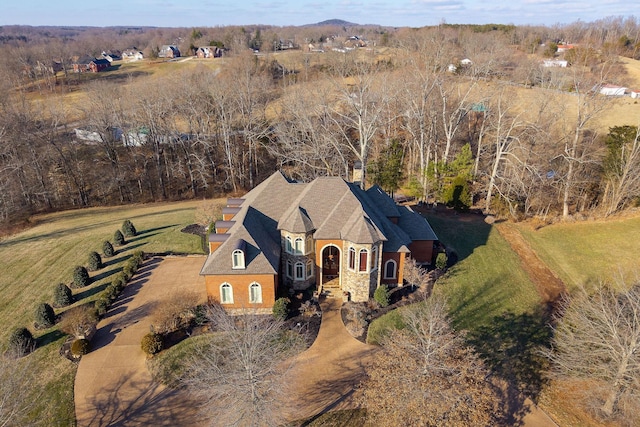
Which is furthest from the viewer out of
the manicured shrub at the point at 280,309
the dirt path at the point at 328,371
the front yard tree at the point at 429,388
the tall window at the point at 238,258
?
the manicured shrub at the point at 280,309

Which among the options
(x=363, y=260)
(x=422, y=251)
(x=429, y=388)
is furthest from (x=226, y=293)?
(x=422, y=251)

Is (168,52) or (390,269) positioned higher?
(168,52)

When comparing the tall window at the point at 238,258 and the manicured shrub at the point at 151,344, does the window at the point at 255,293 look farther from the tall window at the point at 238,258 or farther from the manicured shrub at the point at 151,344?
the manicured shrub at the point at 151,344

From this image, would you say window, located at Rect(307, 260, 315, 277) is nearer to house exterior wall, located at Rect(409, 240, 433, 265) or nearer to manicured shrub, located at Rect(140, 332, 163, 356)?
house exterior wall, located at Rect(409, 240, 433, 265)

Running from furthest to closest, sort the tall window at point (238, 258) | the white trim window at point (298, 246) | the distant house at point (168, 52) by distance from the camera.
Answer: the distant house at point (168, 52) < the white trim window at point (298, 246) < the tall window at point (238, 258)

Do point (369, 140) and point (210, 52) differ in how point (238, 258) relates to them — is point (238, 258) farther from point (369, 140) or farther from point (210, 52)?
point (210, 52)

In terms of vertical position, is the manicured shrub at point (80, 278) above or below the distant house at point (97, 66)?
below

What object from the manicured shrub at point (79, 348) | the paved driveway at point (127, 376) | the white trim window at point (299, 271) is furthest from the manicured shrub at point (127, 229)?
the white trim window at point (299, 271)
